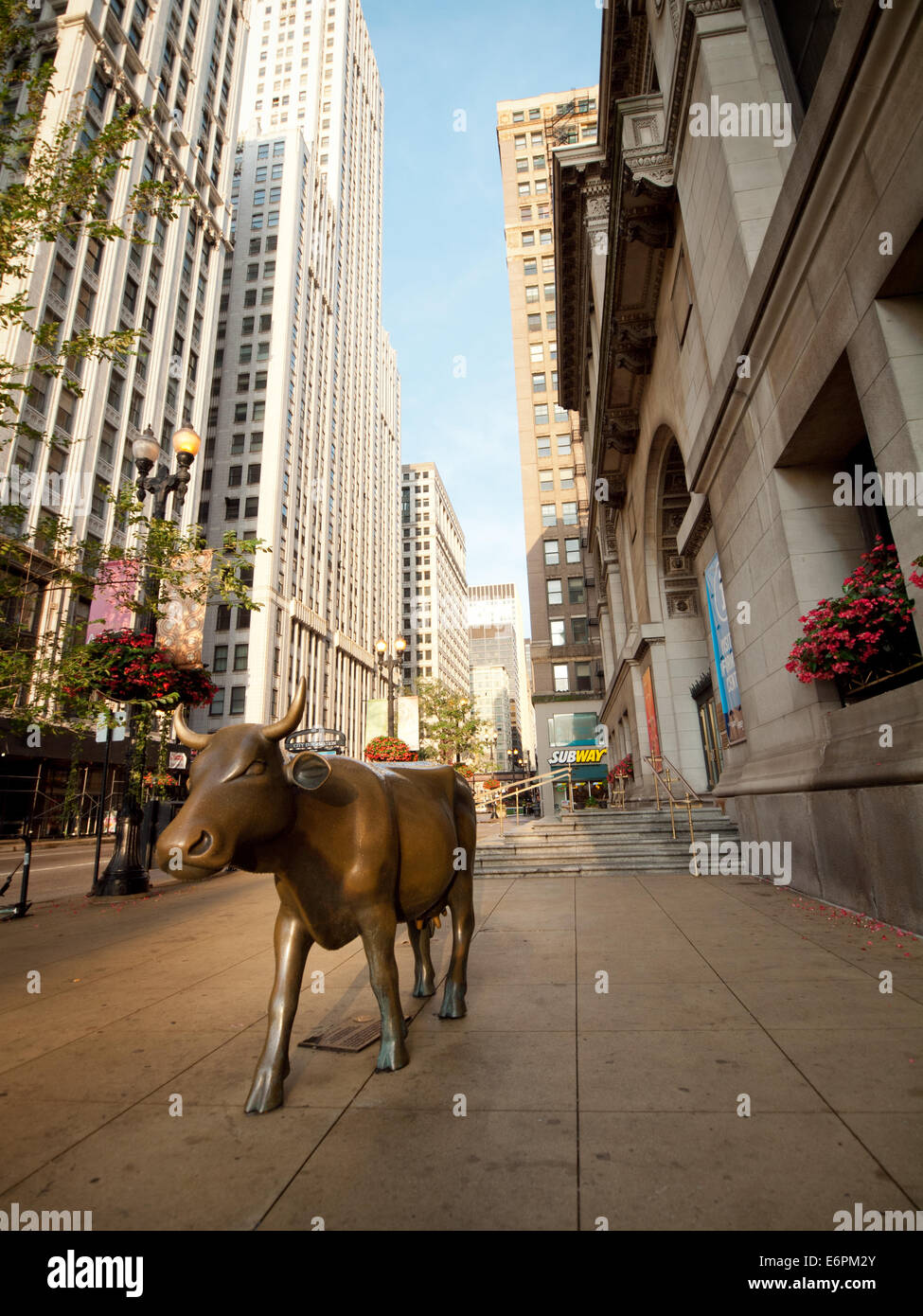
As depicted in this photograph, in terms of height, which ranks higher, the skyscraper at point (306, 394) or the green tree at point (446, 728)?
the skyscraper at point (306, 394)

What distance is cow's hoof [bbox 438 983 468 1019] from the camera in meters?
4.31

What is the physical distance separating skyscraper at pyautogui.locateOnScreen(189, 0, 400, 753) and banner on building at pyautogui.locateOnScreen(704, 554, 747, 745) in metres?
46.0

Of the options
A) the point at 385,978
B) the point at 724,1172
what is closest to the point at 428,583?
the point at 385,978

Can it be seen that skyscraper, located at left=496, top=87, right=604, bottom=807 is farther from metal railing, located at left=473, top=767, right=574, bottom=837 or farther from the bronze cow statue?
the bronze cow statue

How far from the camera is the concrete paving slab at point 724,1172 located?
2.16 m

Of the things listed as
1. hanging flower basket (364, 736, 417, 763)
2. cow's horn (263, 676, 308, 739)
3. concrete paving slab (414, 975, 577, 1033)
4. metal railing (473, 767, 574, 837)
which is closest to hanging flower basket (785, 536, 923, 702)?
concrete paving slab (414, 975, 577, 1033)

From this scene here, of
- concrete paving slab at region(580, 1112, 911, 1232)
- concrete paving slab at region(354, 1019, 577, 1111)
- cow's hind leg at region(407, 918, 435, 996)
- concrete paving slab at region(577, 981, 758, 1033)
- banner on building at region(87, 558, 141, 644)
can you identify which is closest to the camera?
concrete paving slab at region(580, 1112, 911, 1232)

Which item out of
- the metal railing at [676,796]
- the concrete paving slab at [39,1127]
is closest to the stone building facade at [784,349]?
the metal railing at [676,796]

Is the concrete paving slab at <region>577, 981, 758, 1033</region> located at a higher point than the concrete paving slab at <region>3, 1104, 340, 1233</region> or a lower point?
higher

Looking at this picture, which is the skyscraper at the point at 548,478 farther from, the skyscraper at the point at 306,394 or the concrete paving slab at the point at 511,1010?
the concrete paving slab at the point at 511,1010

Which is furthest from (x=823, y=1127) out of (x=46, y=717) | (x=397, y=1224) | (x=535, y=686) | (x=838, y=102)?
(x=535, y=686)

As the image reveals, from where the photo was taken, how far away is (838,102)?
22.5 feet

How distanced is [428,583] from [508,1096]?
131 meters

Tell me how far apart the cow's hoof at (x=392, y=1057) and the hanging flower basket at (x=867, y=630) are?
622 cm
